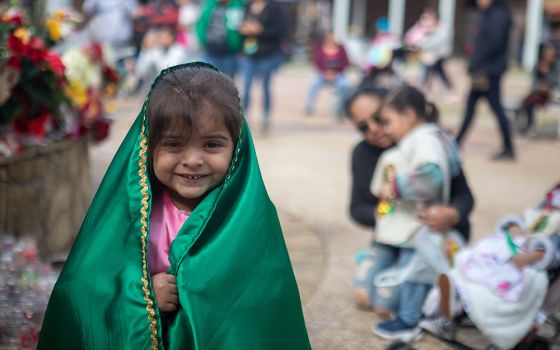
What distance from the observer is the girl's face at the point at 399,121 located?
3.63 meters

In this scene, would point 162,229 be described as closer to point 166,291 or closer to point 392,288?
point 166,291

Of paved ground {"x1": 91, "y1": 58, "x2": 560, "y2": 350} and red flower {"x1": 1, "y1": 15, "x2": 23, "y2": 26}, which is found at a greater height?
red flower {"x1": 1, "y1": 15, "x2": 23, "y2": 26}

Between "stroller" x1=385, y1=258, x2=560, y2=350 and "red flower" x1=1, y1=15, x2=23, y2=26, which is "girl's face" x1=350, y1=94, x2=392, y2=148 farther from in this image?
"red flower" x1=1, y1=15, x2=23, y2=26

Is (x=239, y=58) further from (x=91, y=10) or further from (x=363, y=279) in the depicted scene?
(x=363, y=279)

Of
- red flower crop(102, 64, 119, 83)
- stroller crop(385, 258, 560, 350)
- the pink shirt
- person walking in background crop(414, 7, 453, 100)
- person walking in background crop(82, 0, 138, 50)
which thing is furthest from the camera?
person walking in background crop(414, 7, 453, 100)

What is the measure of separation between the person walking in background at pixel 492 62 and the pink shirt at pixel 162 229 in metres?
6.34

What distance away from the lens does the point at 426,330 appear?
11.5 ft

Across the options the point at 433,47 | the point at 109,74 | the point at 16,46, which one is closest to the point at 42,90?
the point at 16,46

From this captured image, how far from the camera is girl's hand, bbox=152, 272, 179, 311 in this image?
211 cm

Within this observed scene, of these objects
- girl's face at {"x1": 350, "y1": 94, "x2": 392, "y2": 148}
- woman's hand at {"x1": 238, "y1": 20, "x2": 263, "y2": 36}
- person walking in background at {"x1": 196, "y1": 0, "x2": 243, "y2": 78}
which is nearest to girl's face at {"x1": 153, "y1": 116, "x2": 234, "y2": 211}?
girl's face at {"x1": 350, "y1": 94, "x2": 392, "y2": 148}

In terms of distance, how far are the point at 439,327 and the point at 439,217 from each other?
52 centimetres

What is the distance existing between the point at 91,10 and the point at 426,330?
11017mm

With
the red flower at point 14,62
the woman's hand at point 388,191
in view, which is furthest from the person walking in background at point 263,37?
the woman's hand at point 388,191

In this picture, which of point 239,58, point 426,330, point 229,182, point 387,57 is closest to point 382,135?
point 426,330
